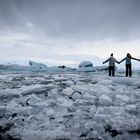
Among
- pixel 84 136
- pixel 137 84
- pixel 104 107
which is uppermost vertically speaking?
pixel 137 84

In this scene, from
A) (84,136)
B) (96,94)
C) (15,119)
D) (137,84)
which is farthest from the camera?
(137,84)

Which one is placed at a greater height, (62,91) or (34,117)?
(62,91)

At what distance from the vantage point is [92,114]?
4.45 meters

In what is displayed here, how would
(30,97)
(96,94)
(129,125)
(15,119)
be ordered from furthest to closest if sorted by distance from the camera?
(96,94) → (30,97) → (15,119) → (129,125)

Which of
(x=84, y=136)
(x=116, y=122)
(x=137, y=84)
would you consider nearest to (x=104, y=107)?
(x=116, y=122)

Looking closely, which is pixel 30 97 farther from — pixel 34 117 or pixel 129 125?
pixel 129 125

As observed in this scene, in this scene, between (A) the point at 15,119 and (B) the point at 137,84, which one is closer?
(A) the point at 15,119

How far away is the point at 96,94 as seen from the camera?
5.98 meters

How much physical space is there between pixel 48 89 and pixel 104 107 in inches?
76.4

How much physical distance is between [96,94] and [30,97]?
1.79 m

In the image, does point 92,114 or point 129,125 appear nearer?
point 129,125

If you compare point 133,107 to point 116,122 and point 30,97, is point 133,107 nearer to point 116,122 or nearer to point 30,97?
point 116,122

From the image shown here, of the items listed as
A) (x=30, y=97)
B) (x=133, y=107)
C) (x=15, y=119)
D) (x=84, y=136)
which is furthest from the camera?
(x=30, y=97)

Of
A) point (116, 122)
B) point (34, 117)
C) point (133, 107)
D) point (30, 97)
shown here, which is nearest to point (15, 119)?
point (34, 117)
